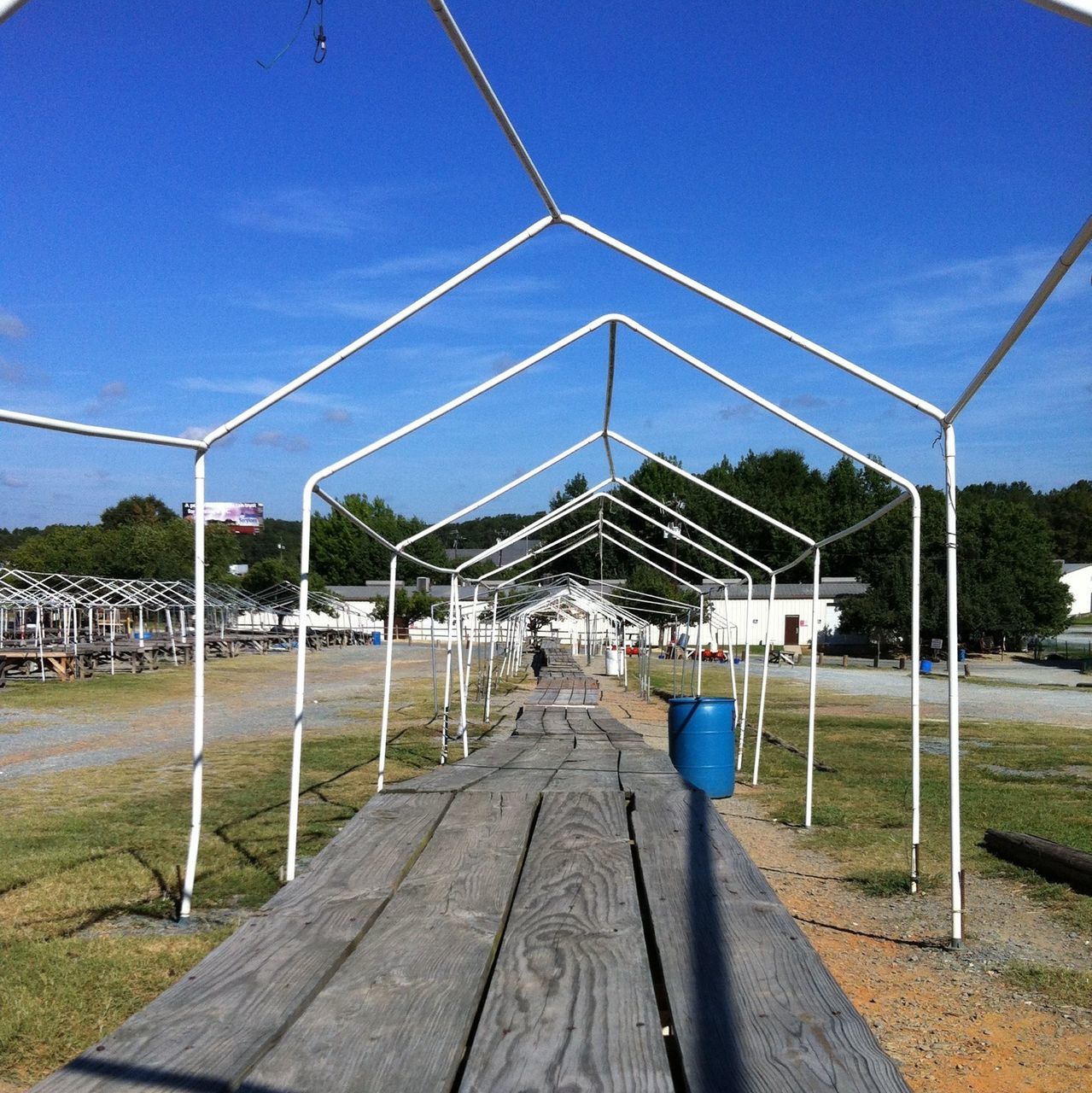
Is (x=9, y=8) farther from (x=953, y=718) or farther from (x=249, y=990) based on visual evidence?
(x=953, y=718)

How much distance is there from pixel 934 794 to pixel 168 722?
45.3ft

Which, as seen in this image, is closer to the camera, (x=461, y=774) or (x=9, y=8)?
(x=9, y=8)

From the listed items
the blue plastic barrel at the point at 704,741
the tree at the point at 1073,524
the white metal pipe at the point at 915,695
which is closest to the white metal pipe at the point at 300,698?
the white metal pipe at the point at 915,695

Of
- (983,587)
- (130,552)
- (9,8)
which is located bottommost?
(9,8)

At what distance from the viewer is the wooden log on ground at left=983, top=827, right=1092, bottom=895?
6863 mm

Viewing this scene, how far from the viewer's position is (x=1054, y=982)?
5188 mm

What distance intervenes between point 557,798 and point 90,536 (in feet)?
269

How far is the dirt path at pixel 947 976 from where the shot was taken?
420cm

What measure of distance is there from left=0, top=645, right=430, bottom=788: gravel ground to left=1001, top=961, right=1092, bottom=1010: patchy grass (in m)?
10.3

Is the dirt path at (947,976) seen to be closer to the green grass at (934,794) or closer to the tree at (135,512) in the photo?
the green grass at (934,794)

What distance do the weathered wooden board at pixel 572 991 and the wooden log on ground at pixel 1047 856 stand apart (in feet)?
16.8

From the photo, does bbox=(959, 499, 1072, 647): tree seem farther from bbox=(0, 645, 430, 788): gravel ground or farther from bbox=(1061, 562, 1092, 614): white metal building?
bbox=(1061, 562, 1092, 614): white metal building

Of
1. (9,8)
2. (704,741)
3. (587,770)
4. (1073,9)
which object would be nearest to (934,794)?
(704,741)

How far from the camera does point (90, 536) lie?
78.8 meters
